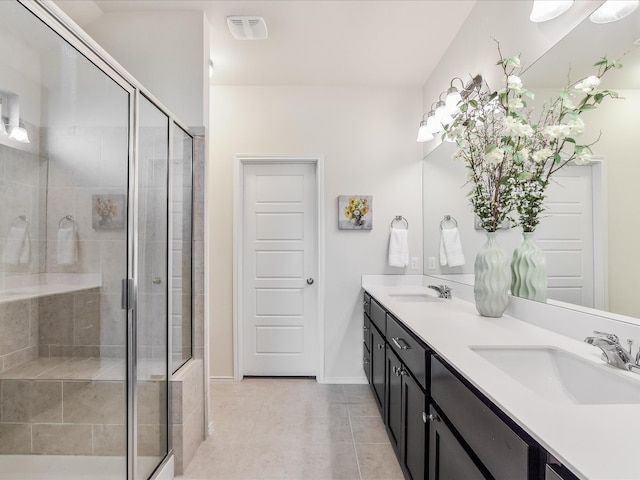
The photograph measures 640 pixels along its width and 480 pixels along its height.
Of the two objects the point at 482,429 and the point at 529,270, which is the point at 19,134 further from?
the point at 529,270

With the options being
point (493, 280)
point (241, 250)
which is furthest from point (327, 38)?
point (493, 280)

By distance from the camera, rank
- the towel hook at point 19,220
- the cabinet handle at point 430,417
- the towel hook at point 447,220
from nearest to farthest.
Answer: the cabinet handle at point 430,417
the towel hook at point 19,220
the towel hook at point 447,220

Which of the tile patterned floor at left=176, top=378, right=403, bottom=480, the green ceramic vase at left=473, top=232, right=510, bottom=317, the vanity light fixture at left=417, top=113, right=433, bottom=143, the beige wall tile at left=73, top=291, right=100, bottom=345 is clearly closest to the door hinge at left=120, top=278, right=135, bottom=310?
the beige wall tile at left=73, top=291, right=100, bottom=345

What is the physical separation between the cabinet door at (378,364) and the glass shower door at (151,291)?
4.18ft

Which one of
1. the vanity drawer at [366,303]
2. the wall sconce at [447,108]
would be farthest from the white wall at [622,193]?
the vanity drawer at [366,303]

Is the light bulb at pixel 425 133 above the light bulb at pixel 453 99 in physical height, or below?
below

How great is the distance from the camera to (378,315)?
2.32 m

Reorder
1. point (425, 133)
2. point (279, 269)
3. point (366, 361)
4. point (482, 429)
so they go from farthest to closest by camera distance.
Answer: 1. point (279, 269)
2. point (366, 361)
3. point (425, 133)
4. point (482, 429)

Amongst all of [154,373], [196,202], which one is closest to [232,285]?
[196,202]

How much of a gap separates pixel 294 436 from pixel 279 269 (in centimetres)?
141

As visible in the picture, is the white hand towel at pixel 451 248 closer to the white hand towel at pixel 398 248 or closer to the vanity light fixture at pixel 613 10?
the white hand towel at pixel 398 248

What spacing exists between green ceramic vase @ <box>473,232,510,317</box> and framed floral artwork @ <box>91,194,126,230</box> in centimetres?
175

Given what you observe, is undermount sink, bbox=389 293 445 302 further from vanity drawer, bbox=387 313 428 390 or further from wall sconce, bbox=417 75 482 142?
wall sconce, bbox=417 75 482 142

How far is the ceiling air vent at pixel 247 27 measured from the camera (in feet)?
7.07
